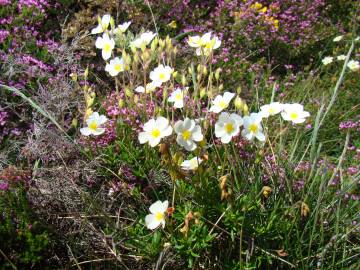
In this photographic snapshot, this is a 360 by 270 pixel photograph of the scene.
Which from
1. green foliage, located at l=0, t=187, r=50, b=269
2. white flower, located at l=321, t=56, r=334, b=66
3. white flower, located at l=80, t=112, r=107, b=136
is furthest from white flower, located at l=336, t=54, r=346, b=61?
green foliage, located at l=0, t=187, r=50, b=269

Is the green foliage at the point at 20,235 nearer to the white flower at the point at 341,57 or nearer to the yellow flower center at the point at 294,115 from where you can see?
the yellow flower center at the point at 294,115

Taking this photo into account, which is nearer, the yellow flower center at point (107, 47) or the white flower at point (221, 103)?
the white flower at point (221, 103)

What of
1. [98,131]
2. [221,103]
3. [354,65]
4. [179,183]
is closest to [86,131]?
[98,131]

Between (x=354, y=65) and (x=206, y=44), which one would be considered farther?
(x=354, y=65)

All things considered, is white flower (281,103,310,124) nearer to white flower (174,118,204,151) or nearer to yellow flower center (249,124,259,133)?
yellow flower center (249,124,259,133)

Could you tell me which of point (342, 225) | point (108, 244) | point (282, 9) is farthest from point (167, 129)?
point (282, 9)

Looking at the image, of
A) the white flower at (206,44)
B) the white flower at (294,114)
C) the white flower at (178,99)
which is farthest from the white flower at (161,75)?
the white flower at (294,114)

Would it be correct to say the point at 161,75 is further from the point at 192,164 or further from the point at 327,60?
the point at 327,60
